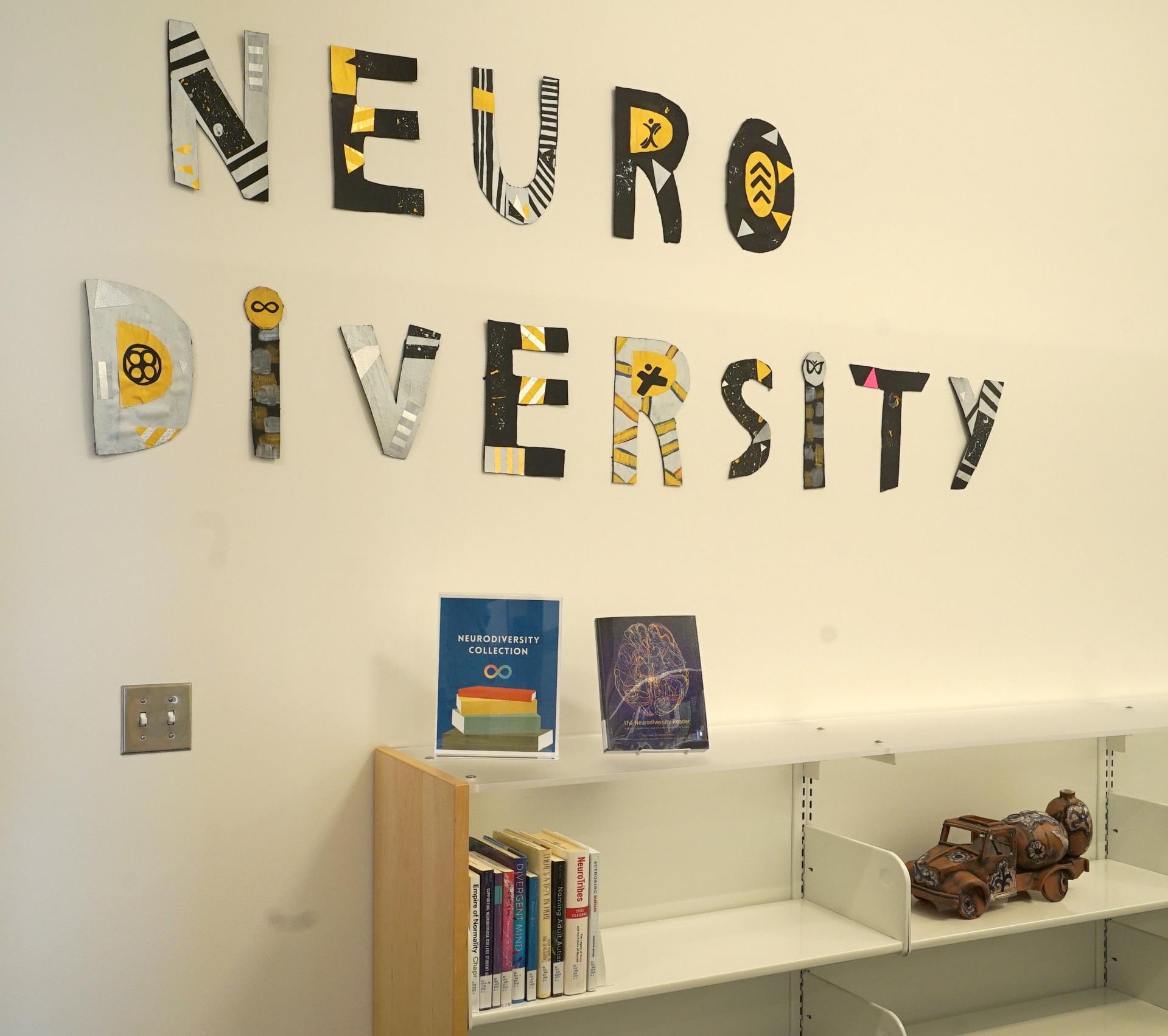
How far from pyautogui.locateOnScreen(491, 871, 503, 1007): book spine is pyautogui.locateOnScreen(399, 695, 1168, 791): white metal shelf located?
0.48 ft

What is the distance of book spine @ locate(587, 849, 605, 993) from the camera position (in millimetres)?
1691

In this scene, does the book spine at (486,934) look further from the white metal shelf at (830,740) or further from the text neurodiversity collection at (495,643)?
the text neurodiversity collection at (495,643)

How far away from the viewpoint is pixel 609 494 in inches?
82.0

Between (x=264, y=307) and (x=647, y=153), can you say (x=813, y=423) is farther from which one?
(x=264, y=307)

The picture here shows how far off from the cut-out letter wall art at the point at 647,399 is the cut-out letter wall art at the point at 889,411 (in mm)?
459

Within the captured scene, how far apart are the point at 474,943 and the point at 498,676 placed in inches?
15.9

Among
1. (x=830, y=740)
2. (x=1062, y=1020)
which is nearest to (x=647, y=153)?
(x=830, y=740)

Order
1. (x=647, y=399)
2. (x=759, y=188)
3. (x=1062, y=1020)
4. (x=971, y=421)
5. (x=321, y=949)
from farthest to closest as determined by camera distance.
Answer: (x=971, y=421), (x=1062, y=1020), (x=759, y=188), (x=647, y=399), (x=321, y=949)

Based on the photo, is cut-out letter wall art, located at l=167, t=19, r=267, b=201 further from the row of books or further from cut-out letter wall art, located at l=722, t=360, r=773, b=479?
the row of books

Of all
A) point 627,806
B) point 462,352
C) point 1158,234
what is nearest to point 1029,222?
point 1158,234

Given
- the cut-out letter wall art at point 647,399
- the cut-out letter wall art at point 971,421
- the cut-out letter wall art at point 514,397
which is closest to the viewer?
the cut-out letter wall art at point 514,397

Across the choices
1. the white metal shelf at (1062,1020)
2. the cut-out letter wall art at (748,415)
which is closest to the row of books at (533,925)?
the cut-out letter wall art at (748,415)

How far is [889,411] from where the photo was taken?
92.9 inches

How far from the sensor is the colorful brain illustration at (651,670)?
1.85 meters
